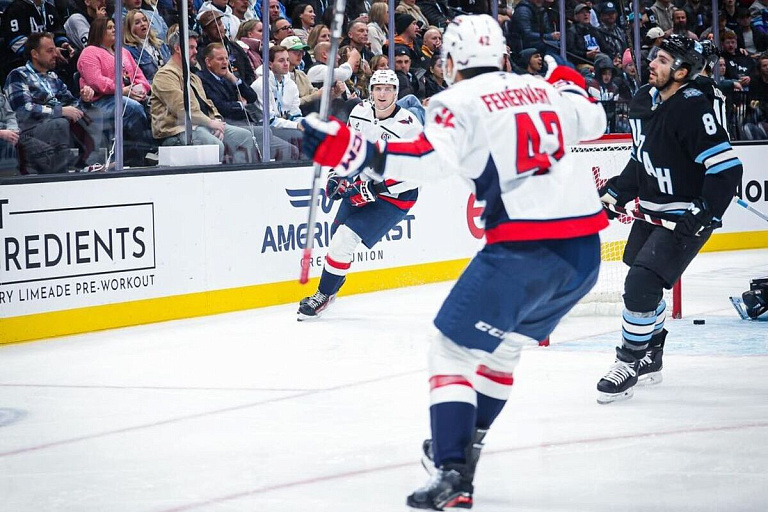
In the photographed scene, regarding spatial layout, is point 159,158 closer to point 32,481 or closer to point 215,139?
point 215,139

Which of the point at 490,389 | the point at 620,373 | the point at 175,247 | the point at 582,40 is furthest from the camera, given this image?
the point at 582,40

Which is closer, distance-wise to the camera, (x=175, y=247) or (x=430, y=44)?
(x=175, y=247)

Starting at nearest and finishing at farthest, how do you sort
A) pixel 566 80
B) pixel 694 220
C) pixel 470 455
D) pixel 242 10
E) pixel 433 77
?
pixel 470 455, pixel 566 80, pixel 694 220, pixel 242 10, pixel 433 77

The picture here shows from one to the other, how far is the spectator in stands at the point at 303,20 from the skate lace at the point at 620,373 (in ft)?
15.0

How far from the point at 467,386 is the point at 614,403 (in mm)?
1661

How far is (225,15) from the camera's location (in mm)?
7871

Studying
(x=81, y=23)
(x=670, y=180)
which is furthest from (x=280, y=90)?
(x=670, y=180)

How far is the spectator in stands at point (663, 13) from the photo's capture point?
11273mm

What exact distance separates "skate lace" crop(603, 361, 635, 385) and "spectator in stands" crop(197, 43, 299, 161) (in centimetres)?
372

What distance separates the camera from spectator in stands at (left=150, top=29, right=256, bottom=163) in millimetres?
7156

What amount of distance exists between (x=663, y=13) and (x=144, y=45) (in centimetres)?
588

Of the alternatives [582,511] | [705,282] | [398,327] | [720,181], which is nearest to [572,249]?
[582,511]

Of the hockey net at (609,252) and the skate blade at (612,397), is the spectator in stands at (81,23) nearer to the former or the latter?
the hockey net at (609,252)

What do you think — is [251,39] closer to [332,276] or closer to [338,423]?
[332,276]
